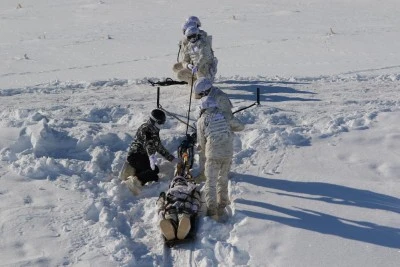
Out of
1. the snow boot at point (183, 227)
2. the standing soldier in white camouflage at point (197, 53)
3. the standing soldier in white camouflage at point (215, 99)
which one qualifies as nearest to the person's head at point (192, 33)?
the standing soldier in white camouflage at point (197, 53)

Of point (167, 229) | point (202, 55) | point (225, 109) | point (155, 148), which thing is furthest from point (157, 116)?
point (202, 55)

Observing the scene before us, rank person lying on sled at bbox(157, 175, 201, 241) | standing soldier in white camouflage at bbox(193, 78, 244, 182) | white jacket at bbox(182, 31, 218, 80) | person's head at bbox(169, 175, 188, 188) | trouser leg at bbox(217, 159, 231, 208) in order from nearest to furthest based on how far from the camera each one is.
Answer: person lying on sled at bbox(157, 175, 201, 241) → trouser leg at bbox(217, 159, 231, 208) → standing soldier in white camouflage at bbox(193, 78, 244, 182) → person's head at bbox(169, 175, 188, 188) → white jacket at bbox(182, 31, 218, 80)

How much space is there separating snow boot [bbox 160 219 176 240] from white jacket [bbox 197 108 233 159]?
113 cm

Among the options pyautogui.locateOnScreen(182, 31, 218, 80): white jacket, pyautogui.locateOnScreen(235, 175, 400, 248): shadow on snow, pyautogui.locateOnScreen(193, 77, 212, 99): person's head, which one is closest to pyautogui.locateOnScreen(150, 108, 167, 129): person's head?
pyautogui.locateOnScreen(193, 77, 212, 99): person's head

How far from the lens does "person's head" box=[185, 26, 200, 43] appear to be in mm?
12891

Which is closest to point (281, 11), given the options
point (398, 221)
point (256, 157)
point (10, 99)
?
point (10, 99)

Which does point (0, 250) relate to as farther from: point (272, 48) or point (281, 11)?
point (281, 11)

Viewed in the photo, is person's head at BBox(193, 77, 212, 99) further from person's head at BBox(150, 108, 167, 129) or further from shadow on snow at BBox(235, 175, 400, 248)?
shadow on snow at BBox(235, 175, 400, 248)

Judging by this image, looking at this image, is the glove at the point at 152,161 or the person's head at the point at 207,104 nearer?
the person's head at the point at 207,104

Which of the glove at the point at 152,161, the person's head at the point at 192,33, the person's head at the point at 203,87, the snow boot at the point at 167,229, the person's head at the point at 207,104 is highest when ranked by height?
the person's head at the point at 192,33

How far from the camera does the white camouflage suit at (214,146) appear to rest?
8.79 metres

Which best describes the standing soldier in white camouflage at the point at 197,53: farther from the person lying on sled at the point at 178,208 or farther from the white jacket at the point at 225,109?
the person lying on sled at the point at 178,208

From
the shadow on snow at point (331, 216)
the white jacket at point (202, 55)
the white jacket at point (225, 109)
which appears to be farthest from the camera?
the white jacket at point (202, 55)

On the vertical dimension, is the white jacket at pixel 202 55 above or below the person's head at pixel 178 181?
above
